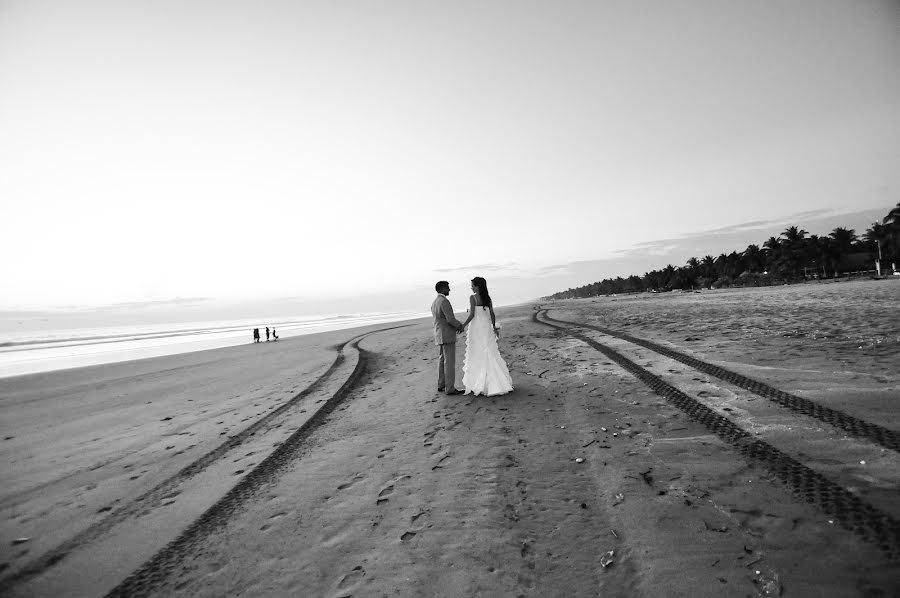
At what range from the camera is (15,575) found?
3.59m

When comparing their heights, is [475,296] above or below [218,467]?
above

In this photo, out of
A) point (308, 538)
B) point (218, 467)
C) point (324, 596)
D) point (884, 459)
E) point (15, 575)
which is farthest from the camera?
point (218, 467)

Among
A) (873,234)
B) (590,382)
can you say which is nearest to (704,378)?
(590,382)

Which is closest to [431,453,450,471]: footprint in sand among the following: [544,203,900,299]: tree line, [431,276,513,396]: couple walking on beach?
[431,276,513,396]: couple walking on beach

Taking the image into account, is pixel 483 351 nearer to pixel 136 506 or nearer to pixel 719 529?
pixel 719 529

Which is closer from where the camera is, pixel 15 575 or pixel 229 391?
pixel 15 575

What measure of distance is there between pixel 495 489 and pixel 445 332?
15.8 feet

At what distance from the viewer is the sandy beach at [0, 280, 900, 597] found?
311 centimetres

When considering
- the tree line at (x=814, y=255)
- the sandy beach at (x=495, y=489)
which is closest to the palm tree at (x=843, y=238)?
the tree line at (x=814, y=255)

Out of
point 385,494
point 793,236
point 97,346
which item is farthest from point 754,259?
point 97,346

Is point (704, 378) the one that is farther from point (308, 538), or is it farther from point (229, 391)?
point (229, 391)

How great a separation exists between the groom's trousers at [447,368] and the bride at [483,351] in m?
0.51

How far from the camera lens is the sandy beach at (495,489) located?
122 inches

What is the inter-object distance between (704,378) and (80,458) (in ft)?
39.9
